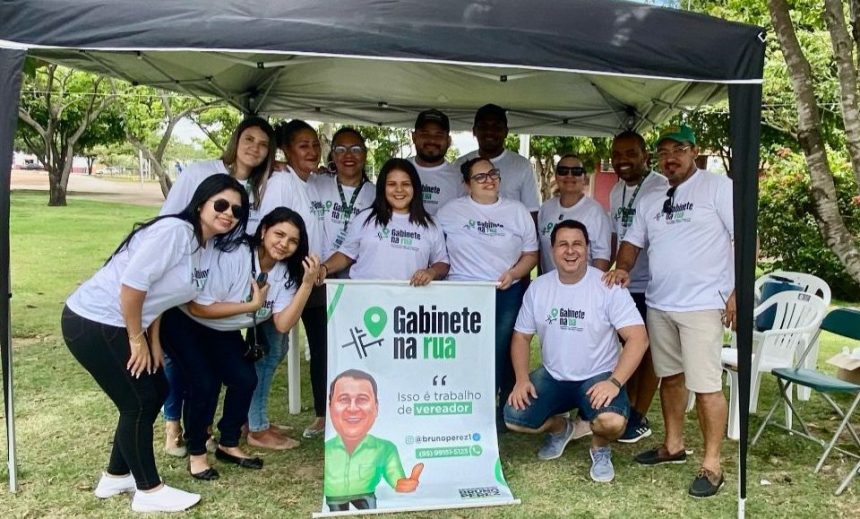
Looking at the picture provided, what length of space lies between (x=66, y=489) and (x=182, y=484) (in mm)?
527

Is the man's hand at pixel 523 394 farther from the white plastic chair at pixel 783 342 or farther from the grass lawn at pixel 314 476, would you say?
the white plastic chair at pixel 783 342

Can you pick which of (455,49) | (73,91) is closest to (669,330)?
(455,49)

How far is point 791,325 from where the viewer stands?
4.71m

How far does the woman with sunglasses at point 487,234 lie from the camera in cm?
377

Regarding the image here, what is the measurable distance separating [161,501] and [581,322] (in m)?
2.17

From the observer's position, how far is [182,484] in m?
3.42

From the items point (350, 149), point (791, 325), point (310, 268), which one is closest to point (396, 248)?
point (310, 268)

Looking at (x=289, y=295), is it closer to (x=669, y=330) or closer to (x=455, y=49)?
(x=455, y=49)

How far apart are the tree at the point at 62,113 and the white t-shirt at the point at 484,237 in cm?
1771

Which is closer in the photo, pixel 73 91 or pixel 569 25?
pixel 569 25

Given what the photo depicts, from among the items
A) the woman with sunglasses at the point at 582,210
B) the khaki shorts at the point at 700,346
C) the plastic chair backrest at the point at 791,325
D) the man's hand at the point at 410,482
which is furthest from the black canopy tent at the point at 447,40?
the man's hand at the point at 410,482

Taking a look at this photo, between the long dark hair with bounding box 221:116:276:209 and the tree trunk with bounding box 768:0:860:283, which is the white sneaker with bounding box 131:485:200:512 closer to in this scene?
the long dark hair with bounding box 221:116:276:209

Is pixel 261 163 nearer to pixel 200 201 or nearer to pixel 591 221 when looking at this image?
pixel 200 201

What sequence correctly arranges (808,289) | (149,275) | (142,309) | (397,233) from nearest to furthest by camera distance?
(149,275) < (142,309) < (397,233) < (808,289)
